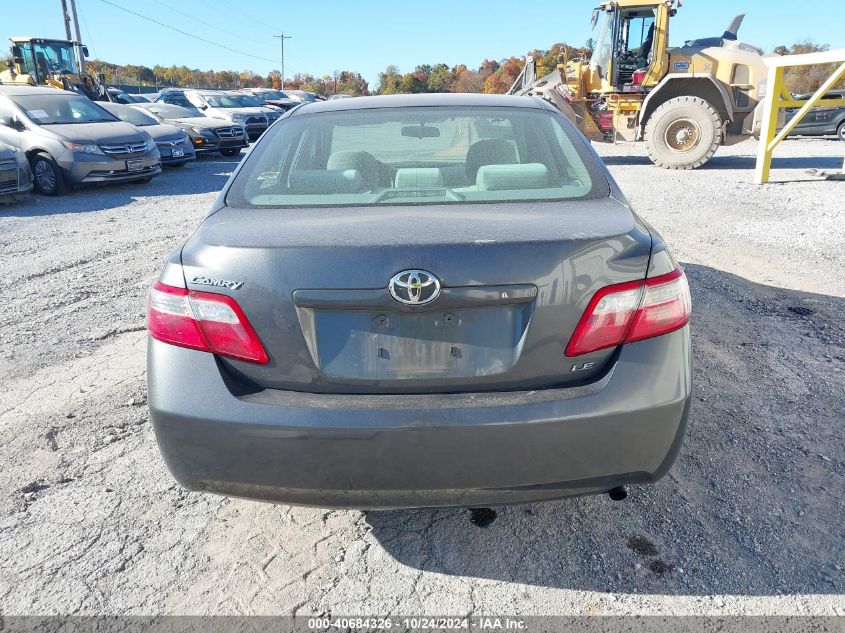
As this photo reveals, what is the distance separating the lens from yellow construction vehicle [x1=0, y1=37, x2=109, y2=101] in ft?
65.5

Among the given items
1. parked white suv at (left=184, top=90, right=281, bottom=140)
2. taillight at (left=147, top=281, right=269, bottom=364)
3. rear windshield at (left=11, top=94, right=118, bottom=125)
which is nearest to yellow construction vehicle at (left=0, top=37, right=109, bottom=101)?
parked white suv at (left=184, top=90, right=281, bottom=140)

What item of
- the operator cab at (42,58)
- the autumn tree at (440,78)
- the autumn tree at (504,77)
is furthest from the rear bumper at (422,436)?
the autumn tree at (440,78)

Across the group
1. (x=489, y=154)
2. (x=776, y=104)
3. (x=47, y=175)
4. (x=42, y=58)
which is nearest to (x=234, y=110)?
(x=47, y=175)

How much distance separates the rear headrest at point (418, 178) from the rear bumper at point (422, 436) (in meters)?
0.99

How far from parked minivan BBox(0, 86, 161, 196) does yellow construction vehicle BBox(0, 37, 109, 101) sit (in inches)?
375

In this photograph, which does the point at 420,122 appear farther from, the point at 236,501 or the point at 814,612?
the point at 814,612

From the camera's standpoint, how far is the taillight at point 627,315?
6.17 feet

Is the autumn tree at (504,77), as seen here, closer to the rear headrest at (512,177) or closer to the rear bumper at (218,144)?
the rear bumper at (218,144)

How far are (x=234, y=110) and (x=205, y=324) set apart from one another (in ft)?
58.7

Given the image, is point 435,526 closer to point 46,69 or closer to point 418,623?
point 418,623

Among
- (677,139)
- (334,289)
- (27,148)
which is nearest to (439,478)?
(334,289)

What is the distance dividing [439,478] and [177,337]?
3.05ft

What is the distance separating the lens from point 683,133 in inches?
514

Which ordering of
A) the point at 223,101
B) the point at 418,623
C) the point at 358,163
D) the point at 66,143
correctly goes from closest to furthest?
1. the point at 418,623
2. the point at 358,163
3. the point at 66,143
4. the point at 223,101
